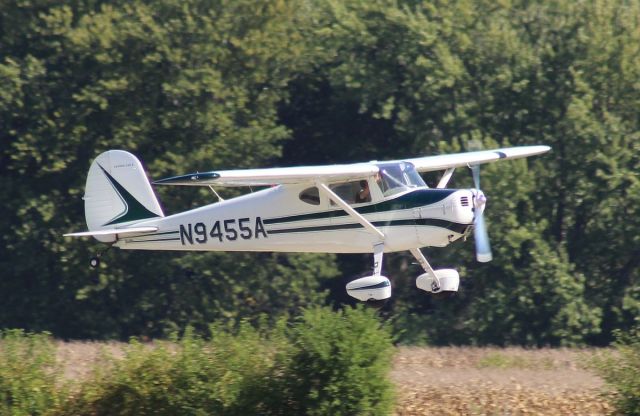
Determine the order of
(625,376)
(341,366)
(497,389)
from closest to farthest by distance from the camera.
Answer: (341,366), (625,376), (497,389)

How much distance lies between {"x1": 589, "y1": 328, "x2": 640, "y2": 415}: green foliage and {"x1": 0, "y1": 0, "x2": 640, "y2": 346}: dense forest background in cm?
1388

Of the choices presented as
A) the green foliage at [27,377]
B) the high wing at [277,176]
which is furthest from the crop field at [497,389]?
the green foliage at [27,377]

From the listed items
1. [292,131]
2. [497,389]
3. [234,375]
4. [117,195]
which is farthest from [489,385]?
[292,131]

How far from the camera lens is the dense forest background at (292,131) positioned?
→ 93.9 feet

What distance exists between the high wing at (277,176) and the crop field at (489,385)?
8.73 feet

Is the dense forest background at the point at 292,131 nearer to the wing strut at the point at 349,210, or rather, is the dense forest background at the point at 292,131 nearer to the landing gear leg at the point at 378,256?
the landing gear leg at the point at 378,256

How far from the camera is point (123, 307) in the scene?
30.6 metres

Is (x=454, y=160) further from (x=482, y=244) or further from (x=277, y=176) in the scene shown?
(x=277, y=176)

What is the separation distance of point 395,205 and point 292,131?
13.7 metres

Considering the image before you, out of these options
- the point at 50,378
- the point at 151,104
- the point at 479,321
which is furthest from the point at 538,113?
the point at 50,378

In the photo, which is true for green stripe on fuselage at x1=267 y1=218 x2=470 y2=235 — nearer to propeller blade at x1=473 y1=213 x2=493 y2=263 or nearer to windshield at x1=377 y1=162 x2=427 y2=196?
windshield at x1=377 y1=162 x2=427 y2=196

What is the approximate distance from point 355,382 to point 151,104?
1752 cm

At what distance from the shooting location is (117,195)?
19562 millimetres

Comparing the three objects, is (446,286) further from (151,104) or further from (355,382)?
(151,104)
